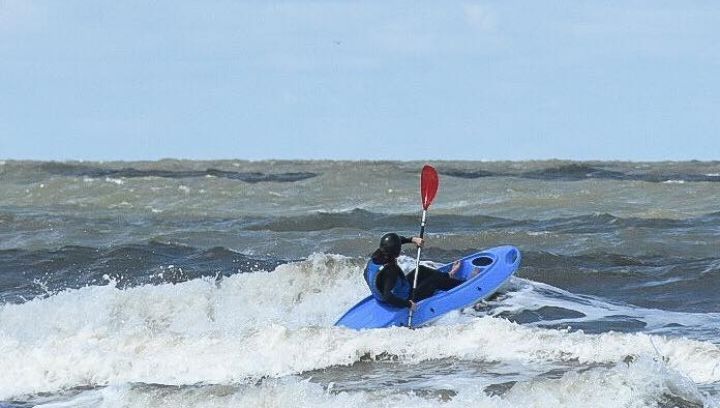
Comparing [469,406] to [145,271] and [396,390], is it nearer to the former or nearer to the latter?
[396,390]

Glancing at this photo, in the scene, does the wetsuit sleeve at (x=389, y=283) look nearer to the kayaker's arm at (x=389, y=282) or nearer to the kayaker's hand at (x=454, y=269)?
the kayaker's arm at (x=389, y=282)

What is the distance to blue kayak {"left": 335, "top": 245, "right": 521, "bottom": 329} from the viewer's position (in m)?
11.8

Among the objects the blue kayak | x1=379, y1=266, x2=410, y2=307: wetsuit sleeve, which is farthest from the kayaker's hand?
x1=379, y1=266, x2=410, y2=307: wetsuit sleeve

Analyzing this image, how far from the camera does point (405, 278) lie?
39.8ft

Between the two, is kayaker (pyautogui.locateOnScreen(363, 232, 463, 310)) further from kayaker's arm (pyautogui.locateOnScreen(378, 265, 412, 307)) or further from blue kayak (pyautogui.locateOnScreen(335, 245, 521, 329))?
blue kayak (pyautogui.locateOnScreen(335, 245, 521, 329))

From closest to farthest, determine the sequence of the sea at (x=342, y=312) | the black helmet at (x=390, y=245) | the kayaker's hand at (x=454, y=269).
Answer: the sea at (x=342, y=312)
the black helmet at (x=390, y=245)
the kayaker's hand at (x=454, y=269)

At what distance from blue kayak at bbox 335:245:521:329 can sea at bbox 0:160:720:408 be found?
0.51ft

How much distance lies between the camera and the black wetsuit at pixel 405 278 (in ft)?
38.3

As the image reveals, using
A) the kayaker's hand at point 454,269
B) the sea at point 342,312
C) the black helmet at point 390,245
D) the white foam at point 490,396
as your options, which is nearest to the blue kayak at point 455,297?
the kayaker's hand at point 454,269

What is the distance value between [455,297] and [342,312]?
241 centimetres

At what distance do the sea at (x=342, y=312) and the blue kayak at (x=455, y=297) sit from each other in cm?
16

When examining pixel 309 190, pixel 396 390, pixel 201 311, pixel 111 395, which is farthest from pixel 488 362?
pixel 309 190

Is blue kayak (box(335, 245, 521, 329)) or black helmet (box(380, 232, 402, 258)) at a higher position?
black helmet (box(380, 232, 402, 258))

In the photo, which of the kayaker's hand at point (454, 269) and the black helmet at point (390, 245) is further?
the kayaker's hand at point (454, 269)
